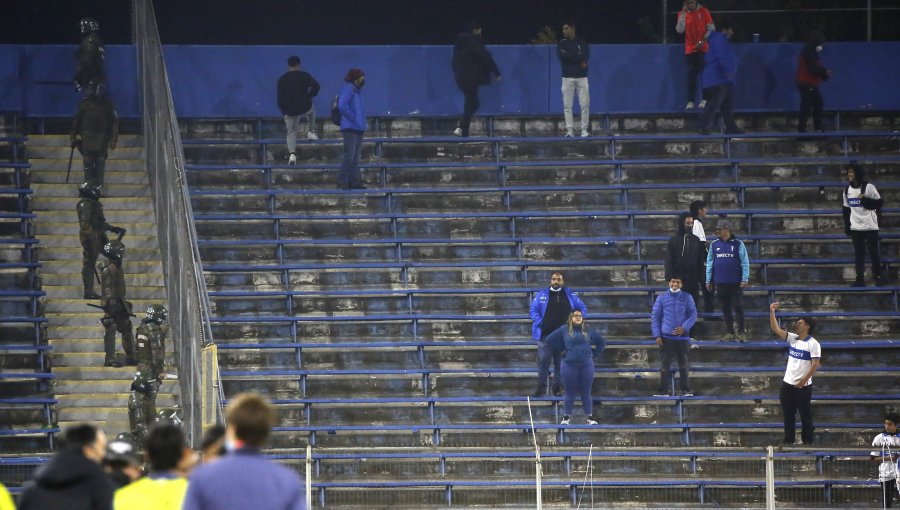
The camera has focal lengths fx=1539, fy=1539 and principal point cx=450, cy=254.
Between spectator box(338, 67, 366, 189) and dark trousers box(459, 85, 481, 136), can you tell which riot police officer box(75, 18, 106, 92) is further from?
dark trousers box(459, 85, 481, 136)

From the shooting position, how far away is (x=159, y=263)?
752 inches

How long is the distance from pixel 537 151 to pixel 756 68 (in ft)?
12.9

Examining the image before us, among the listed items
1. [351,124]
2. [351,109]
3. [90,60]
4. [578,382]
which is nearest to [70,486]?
[578,382]

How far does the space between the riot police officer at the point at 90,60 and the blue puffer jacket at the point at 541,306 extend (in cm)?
661

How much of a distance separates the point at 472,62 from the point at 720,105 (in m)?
3.68

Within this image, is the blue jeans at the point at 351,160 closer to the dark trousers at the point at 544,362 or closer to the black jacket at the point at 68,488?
the dark trousers at the point at 544,362

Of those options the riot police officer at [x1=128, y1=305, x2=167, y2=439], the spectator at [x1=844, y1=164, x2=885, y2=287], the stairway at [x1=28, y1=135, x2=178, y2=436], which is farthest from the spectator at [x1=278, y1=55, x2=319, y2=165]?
the spectator at [x1=844, y1=164, x2=885, y2=287]

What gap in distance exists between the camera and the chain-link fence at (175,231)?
49.8 ft

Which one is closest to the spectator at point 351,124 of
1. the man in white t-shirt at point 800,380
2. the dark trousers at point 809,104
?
the dark trousers at point 809,104

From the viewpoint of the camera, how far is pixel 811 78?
22328 mm

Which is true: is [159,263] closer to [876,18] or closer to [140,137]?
[140,137]

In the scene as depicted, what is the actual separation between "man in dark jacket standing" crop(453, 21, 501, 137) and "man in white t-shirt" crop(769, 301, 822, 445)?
692 cm

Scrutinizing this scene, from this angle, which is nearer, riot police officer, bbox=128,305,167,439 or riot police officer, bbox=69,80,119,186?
riot police officer, bbox=128,305,167,439

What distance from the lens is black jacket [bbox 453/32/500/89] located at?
2239 cm
